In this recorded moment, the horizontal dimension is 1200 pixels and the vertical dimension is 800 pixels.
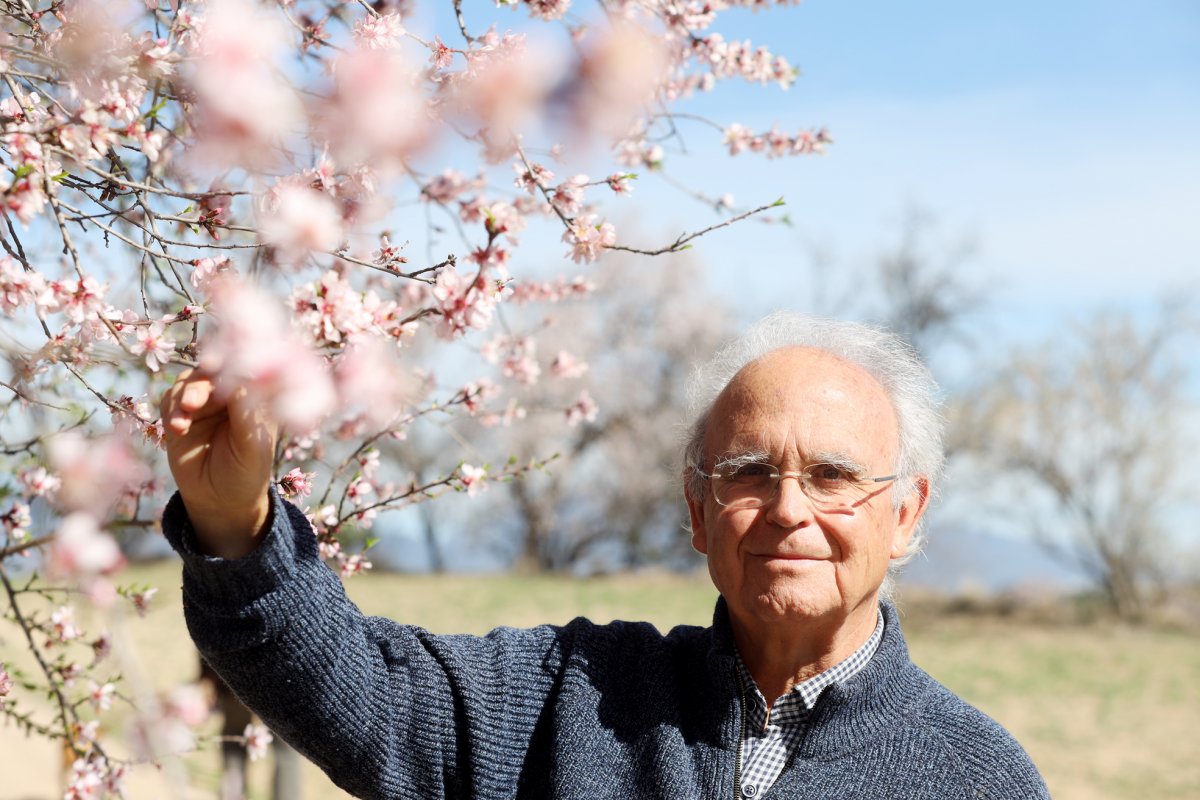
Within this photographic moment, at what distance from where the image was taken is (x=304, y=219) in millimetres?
975

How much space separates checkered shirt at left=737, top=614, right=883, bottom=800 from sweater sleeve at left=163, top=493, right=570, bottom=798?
0.32 metres

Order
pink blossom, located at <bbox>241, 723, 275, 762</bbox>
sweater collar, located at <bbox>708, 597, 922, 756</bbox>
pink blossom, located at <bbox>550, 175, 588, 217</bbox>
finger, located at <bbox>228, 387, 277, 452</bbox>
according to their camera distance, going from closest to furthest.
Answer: finger, located at <bbox>228, 387, 277, 452</bbox> → sweater collar, located at <bbox>708, 597, 922, 756</bbox> → pink blossom, located at <bbox>550, 175, 588, 217</bbox> → pink blossom, located at <bbox>241, 723, 275, 762</bbox>

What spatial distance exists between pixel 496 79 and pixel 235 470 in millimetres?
606

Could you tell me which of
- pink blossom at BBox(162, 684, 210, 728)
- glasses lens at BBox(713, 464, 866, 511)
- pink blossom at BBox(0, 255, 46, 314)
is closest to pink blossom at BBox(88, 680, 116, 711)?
pink blossom at BBox(162, 684, 210, 728)

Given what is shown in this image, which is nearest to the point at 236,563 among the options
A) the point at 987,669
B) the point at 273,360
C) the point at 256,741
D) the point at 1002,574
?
the point at 273,360

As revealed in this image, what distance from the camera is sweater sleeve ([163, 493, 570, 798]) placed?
1375 mm

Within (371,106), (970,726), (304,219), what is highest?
(371,106)

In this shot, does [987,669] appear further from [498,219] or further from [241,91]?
[241,91]

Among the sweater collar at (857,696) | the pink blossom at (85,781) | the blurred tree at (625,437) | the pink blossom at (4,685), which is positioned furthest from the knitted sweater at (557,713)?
the blurred tree at (625,437)

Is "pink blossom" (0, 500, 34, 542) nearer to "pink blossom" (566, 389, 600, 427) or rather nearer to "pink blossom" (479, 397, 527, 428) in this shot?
"pink blossom" (479, 397, 527, 428)

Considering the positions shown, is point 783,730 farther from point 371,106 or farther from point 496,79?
point 371,106

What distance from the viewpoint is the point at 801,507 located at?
5.73 ft

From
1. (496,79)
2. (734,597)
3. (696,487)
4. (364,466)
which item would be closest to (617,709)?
(734,597)

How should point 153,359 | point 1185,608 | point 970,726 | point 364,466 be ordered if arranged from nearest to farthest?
point 153,359 < point 970,726 < point 364,466 < point 1185,608
